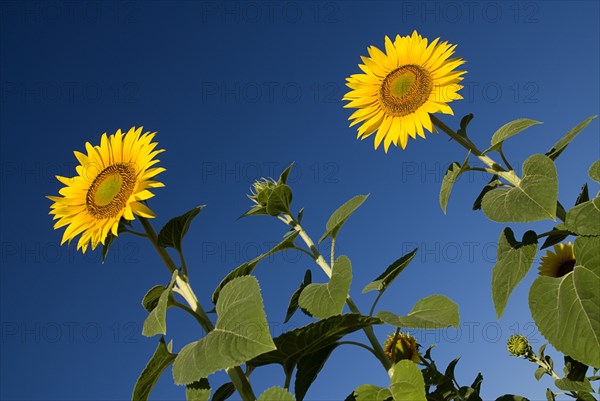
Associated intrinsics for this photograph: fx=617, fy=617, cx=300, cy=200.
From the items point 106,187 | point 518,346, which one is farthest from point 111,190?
point 518,346

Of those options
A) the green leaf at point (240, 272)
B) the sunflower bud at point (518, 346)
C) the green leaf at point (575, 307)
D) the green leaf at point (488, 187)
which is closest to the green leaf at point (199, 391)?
the green leaf at point (240, 272)

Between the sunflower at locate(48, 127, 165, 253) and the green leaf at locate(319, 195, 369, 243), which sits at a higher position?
the sunflower at locate(48, 127, 165, 253)

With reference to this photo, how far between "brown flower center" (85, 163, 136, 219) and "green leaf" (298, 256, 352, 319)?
2.35ft

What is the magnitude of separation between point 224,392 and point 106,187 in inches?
34.0

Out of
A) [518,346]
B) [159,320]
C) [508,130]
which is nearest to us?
[159,320]

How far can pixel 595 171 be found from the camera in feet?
7.72

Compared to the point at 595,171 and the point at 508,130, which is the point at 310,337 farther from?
the point at 595,171

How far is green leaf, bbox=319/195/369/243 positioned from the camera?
225 cm

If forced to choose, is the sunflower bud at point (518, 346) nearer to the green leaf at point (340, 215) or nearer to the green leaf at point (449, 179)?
the green leaf at point (449, 179)

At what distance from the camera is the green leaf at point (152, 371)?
185 cm

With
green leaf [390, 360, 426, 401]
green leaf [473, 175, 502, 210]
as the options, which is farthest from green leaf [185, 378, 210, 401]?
green leaf [473, 175, 502, 210]

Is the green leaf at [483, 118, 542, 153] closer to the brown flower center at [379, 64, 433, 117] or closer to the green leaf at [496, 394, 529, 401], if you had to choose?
the brown flower center at [379, 64, 433, 117]

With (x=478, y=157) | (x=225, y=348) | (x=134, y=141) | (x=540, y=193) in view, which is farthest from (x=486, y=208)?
(x=134, y=141)

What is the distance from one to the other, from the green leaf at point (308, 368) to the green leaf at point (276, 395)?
0.38 metres
